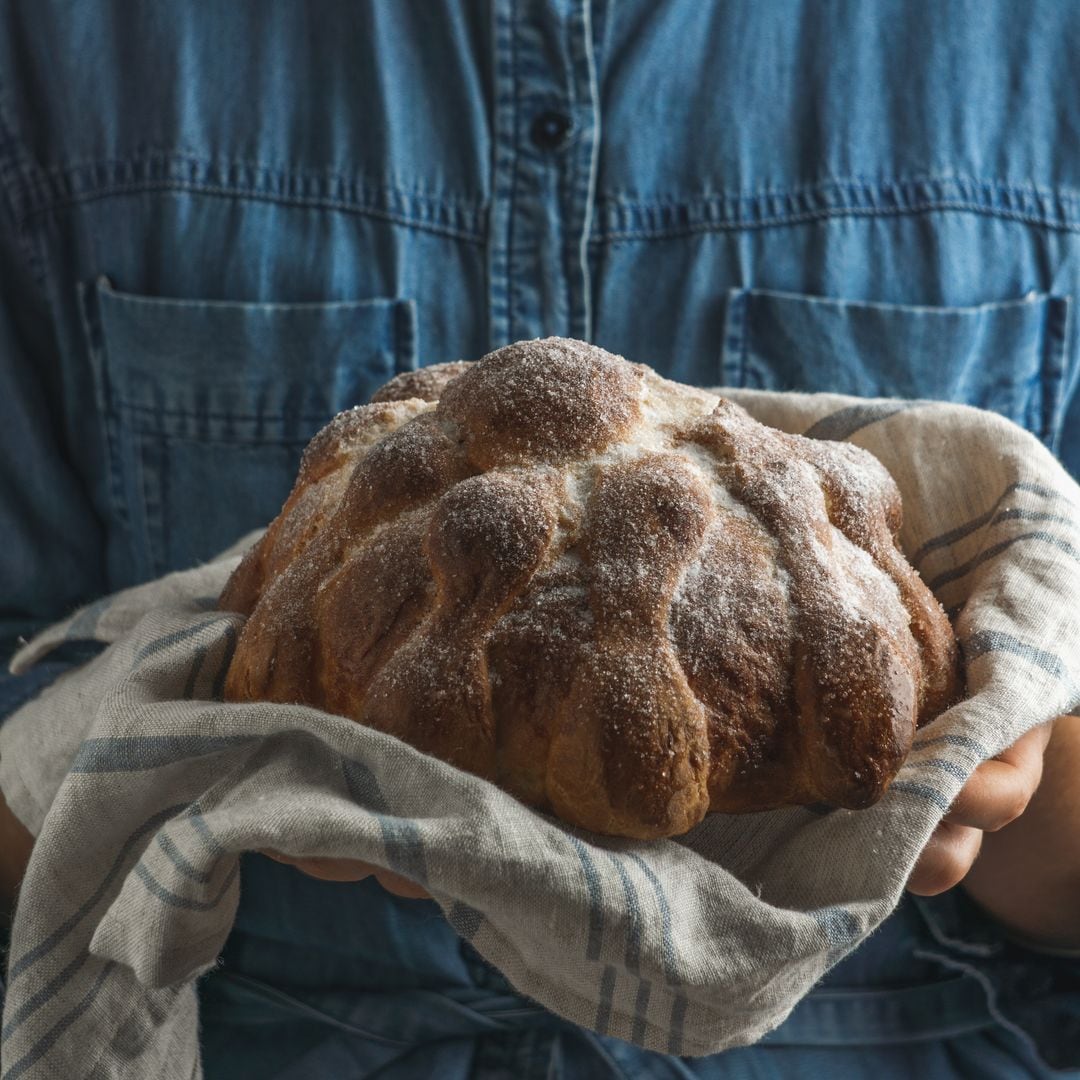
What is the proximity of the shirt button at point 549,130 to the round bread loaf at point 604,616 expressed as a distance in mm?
602

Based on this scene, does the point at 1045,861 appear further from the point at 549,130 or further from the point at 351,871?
the point at 549,130

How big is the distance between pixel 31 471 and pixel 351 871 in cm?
82

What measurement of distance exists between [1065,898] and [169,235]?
1.12 meters

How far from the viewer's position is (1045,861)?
92 cm

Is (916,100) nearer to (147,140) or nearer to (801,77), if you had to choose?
(801,77)

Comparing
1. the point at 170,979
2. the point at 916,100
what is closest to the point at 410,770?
the point at 170,979

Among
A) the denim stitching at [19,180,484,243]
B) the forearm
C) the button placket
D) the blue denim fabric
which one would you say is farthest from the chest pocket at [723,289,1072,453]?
the forearm

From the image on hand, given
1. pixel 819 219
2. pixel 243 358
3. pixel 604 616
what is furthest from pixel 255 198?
pixel 604 616

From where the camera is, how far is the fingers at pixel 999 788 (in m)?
0.60

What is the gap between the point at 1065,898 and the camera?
3.06 feet

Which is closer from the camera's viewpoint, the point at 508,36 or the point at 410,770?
the point at 410,770

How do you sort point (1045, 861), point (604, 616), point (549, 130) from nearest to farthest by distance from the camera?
1. point (604, 616)
2. point (1045, 861)
3. point (549, 130)

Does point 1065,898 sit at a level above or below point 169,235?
below

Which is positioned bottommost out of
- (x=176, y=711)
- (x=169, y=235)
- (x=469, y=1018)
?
(x=469, y=1018)
